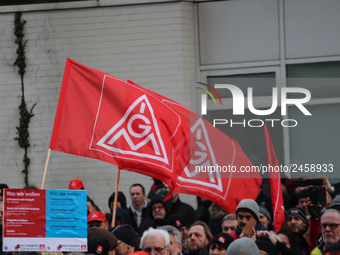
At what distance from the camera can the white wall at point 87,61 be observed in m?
10.4

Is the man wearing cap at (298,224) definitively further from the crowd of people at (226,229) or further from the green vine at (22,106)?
the green vine at (22,106)

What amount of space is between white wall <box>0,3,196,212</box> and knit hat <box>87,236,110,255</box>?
4.82 metres

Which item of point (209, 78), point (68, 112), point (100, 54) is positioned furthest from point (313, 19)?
point (68, 112)

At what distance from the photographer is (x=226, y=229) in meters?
6.70

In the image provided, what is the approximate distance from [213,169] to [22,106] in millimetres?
4891

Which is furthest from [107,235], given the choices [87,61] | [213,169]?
[87,61]

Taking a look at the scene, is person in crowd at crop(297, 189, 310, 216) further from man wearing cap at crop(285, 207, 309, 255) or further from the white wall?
the white wall

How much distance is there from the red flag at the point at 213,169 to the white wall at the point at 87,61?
10.1ft

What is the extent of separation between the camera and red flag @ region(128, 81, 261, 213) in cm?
685

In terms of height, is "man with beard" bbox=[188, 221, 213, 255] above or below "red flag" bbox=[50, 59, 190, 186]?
below

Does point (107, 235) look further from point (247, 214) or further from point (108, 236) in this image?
point (247, 214)

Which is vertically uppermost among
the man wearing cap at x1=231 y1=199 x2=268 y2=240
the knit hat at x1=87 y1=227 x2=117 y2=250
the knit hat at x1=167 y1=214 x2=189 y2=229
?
the man wearing cap at x1=231 y1=199 x2=268 y2=240

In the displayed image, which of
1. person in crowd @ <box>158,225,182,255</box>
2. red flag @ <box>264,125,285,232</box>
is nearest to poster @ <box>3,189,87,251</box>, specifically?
person in crowd @ <box>158,225,182,255</box>

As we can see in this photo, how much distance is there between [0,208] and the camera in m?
6.83
